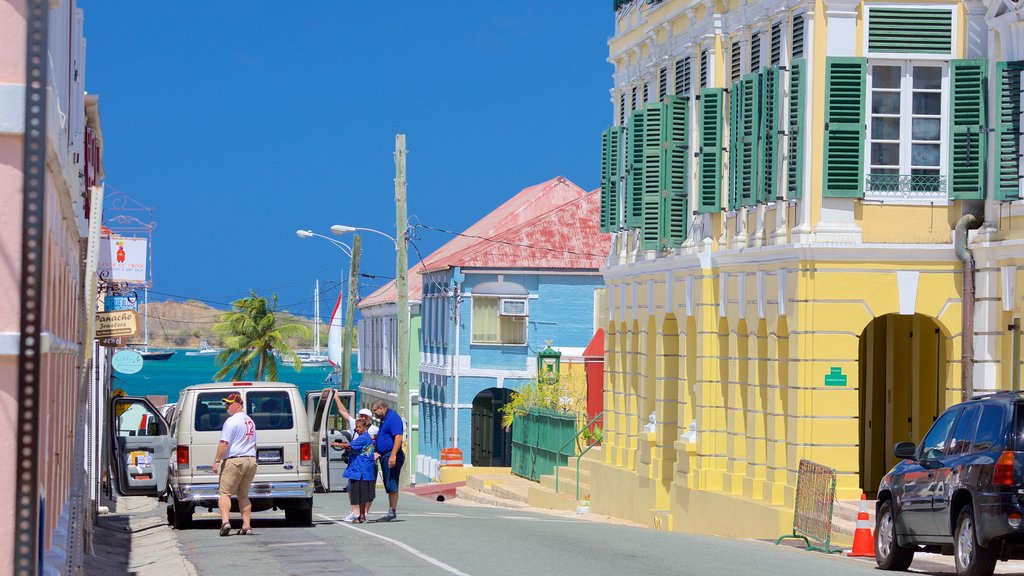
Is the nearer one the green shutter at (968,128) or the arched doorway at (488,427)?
the green shutter at (968,128)

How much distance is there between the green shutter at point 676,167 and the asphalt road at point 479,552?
27.7 feet

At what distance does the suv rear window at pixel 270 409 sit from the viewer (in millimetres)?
22922

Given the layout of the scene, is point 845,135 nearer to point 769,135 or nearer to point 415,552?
point 769,135

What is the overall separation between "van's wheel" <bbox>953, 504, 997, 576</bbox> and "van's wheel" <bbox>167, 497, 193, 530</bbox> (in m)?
10.9

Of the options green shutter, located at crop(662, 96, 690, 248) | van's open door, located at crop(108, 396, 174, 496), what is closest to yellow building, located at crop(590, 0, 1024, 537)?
green shutter, located at crop(662, 96, 690, 248)

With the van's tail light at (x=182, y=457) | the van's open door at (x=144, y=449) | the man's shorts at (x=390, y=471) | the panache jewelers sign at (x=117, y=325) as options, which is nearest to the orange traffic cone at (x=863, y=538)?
the man's shorts at (x=390, y=471)

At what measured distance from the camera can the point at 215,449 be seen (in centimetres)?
2258

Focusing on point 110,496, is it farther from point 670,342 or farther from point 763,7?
point 763,7

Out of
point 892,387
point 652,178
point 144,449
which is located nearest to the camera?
point 144,449

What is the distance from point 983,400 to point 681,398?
1476cm

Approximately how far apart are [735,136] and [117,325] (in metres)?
11.5

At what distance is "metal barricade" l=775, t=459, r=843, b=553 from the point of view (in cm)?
2116

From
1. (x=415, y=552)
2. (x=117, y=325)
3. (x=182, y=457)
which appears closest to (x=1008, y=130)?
(x=415, y=552)

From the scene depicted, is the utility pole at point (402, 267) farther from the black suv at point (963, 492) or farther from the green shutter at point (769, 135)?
the black suv at point (963, 492)
